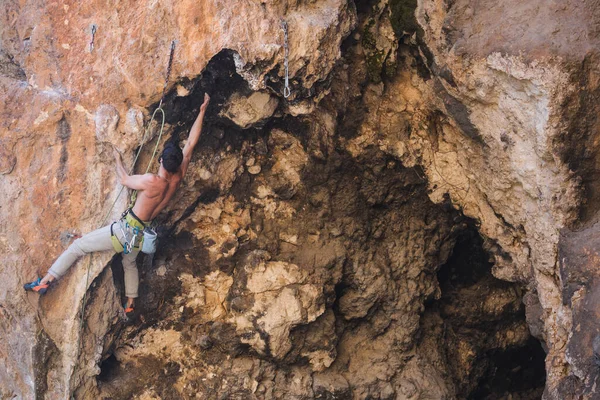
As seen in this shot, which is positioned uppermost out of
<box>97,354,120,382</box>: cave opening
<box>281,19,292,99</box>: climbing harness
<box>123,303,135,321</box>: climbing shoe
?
<box>281,19,292,99</box>: climbing harness

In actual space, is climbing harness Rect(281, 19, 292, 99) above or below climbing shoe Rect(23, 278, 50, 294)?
above

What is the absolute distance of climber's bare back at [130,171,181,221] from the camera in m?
5.49

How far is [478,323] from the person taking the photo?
22.7 feet

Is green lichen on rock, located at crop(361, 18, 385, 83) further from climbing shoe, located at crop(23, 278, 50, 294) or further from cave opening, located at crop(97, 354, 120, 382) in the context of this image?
cave opening, located at crop(97, 354, 120, 382)

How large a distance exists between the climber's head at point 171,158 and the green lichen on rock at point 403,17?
1890 mm

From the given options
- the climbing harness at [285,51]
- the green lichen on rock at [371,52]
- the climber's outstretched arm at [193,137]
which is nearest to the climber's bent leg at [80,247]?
the climber's outstretched arm at [193,137]

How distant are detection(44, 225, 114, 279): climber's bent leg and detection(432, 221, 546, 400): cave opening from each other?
3048 mm

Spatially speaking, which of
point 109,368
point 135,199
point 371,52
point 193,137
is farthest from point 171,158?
point 109,368

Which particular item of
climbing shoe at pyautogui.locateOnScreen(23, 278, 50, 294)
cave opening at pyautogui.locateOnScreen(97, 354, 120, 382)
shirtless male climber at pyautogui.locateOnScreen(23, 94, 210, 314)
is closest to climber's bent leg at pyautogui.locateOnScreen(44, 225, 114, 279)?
shirtless male climber at pyautogui.locateOnScreen(23, 94, 210, 314)

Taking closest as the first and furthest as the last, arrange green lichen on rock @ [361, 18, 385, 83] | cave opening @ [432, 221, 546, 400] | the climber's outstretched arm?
the climber's outstretched arm
green lichen on rock @ [361, 18, 385, 83]
cave opening @ [432, 221, 546, 400]

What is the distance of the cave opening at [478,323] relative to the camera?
6.80 meters

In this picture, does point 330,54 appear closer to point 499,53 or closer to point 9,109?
point 499,53

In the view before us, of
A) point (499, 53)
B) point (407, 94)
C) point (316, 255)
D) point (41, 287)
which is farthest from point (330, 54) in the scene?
point (41, 287)

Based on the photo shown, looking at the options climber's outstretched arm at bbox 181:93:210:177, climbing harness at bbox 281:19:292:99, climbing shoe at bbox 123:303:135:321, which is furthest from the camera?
climbing shoe at bbox 123:303:135:321
